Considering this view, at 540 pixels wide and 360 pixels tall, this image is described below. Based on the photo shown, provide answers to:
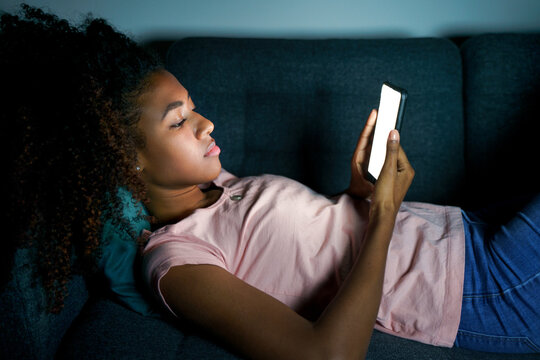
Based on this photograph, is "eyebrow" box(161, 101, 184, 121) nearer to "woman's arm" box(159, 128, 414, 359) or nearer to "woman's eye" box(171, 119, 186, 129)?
"woman's eye" box(171, 119, 186, 129)

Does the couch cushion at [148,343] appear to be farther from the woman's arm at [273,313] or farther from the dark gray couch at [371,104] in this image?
the dark gray couch at [371,104]

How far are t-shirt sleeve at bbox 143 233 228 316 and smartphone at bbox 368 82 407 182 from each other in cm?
46

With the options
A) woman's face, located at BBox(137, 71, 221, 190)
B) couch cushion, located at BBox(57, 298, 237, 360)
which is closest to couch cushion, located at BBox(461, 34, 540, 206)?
woman's face, located at BBox(137, 71, 221, 190)

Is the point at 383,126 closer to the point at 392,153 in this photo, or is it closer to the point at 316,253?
the point at 392,153

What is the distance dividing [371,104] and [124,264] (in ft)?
2.99

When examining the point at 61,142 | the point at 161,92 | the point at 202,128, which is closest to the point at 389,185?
the point at 202,128

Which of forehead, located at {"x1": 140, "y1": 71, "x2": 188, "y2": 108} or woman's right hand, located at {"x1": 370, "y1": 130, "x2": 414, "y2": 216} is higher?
forehead, located at {"x1": 140, "y1": 71, "x2": 188, "y2": 108}

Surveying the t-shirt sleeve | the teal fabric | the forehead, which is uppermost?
the forehead

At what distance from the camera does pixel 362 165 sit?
3.52 feet

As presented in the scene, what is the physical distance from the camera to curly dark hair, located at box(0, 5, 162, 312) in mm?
727

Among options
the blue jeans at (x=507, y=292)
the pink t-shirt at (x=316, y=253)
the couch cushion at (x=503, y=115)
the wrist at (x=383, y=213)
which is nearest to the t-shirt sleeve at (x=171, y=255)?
the pink t-shirt at (x=316, y=253)

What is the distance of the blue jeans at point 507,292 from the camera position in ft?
2.65

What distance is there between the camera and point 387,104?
942 millimetres

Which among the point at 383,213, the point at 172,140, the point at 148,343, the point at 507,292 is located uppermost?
the point at 172,140
